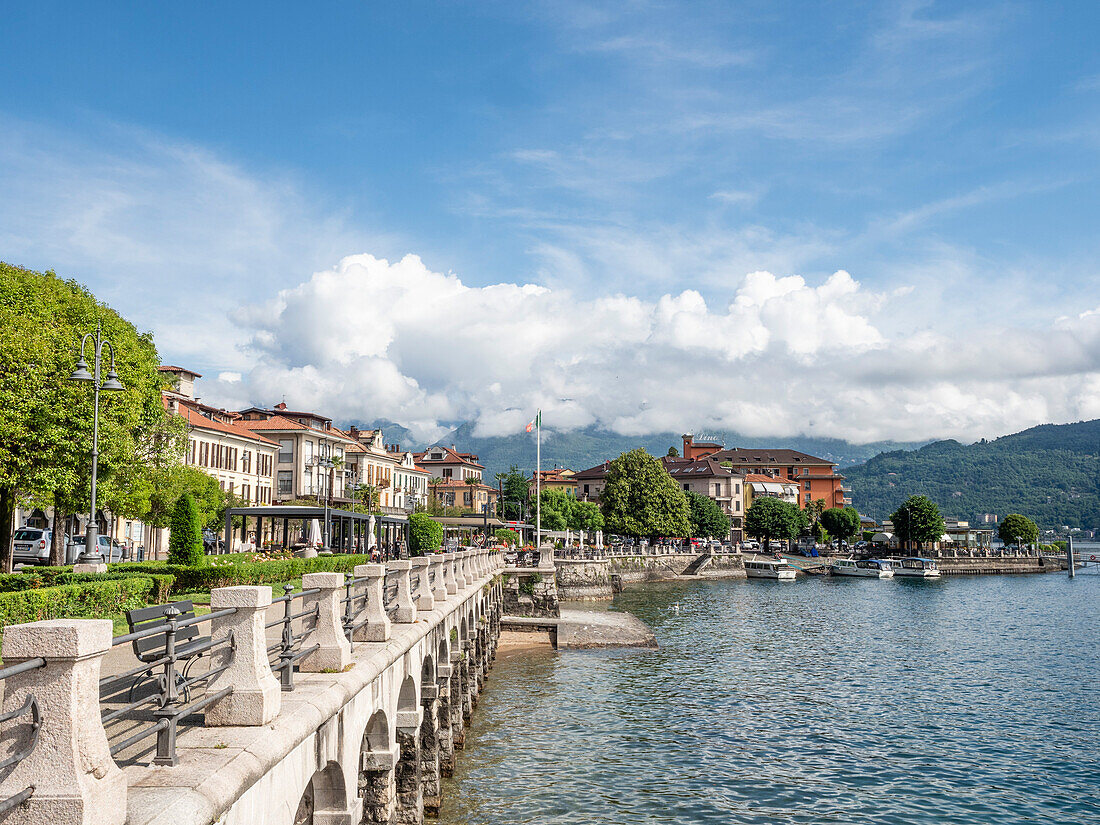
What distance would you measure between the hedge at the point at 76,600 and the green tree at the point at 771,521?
116952 millimetres

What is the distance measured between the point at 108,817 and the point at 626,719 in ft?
86.9

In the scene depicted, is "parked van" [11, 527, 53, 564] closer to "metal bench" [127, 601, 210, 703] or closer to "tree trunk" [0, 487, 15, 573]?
"tree trunk" [0, 487, 15, 573]

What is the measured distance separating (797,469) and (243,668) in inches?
6792

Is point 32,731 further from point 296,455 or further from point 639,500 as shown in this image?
point 639,500

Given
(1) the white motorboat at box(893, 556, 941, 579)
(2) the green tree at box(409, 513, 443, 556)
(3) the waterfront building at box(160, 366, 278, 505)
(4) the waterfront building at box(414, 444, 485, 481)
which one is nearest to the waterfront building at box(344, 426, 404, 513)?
(3) the waterfront building at box(160, 366, 278, 505)

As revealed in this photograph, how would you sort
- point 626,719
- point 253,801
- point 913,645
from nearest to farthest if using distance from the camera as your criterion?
point 253,801, point 626,719, point 913,645

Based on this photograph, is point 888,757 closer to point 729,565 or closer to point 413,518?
point 413,518

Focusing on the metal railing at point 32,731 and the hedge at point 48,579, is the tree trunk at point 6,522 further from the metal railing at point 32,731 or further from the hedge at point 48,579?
the metal railing at point 32,731

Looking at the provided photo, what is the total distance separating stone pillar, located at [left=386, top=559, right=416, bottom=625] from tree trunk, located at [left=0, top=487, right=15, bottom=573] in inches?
871

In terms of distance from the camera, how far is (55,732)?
4707 mm

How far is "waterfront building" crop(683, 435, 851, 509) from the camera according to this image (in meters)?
168

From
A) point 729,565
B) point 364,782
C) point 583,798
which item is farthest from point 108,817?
point 729,565

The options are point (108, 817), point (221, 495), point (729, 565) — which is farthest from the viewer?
point (729, 565)

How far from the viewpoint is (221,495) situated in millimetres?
59469
